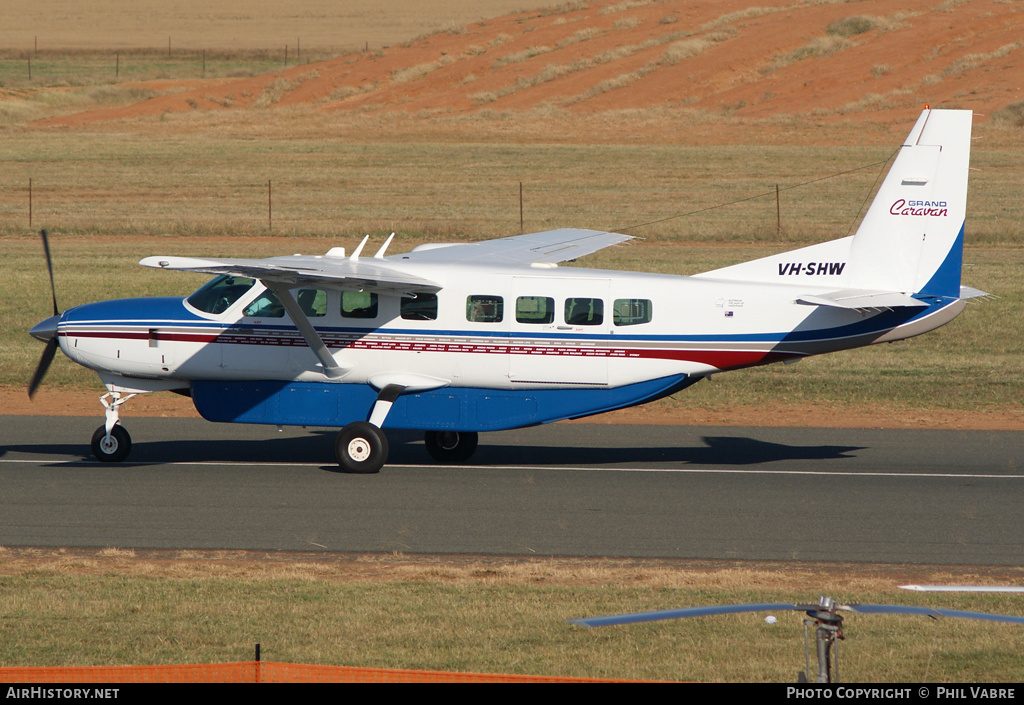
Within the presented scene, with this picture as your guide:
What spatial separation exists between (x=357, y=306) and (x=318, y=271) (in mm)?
1276

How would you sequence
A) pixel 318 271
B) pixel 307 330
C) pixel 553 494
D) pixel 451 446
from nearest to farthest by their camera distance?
pixel 318 271 → pixel 553 494 → pixel 307 330 → pixel 451 446

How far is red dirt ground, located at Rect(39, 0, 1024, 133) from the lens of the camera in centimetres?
6769

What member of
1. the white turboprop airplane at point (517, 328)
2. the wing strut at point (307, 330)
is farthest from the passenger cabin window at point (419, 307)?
the wing strut at point (307, 330)

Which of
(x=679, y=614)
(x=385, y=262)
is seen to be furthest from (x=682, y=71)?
(x=679, y=614)

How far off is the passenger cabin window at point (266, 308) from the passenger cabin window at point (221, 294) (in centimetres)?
21

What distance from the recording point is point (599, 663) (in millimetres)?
8016

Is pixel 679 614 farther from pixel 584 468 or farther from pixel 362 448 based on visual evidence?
pixel 584 468

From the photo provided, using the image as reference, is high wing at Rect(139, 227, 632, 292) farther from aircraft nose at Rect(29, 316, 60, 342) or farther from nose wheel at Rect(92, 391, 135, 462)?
nose wheel at Rect(92, 391, 135, 462)

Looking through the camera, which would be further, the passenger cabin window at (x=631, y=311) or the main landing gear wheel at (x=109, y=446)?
the main landing gear wheel at (x=109, y=446)

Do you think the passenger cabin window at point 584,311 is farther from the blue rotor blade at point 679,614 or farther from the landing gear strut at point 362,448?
the blue rotor blade at point 679,614

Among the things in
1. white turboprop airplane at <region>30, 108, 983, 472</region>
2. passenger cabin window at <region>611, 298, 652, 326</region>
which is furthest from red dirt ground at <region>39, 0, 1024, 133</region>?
passenger cabin window at <region>611, 298, 652, 326</region>

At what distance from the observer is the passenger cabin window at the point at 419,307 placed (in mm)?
14406

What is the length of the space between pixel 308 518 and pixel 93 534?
2.03 meters

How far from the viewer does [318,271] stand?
43.6ft
